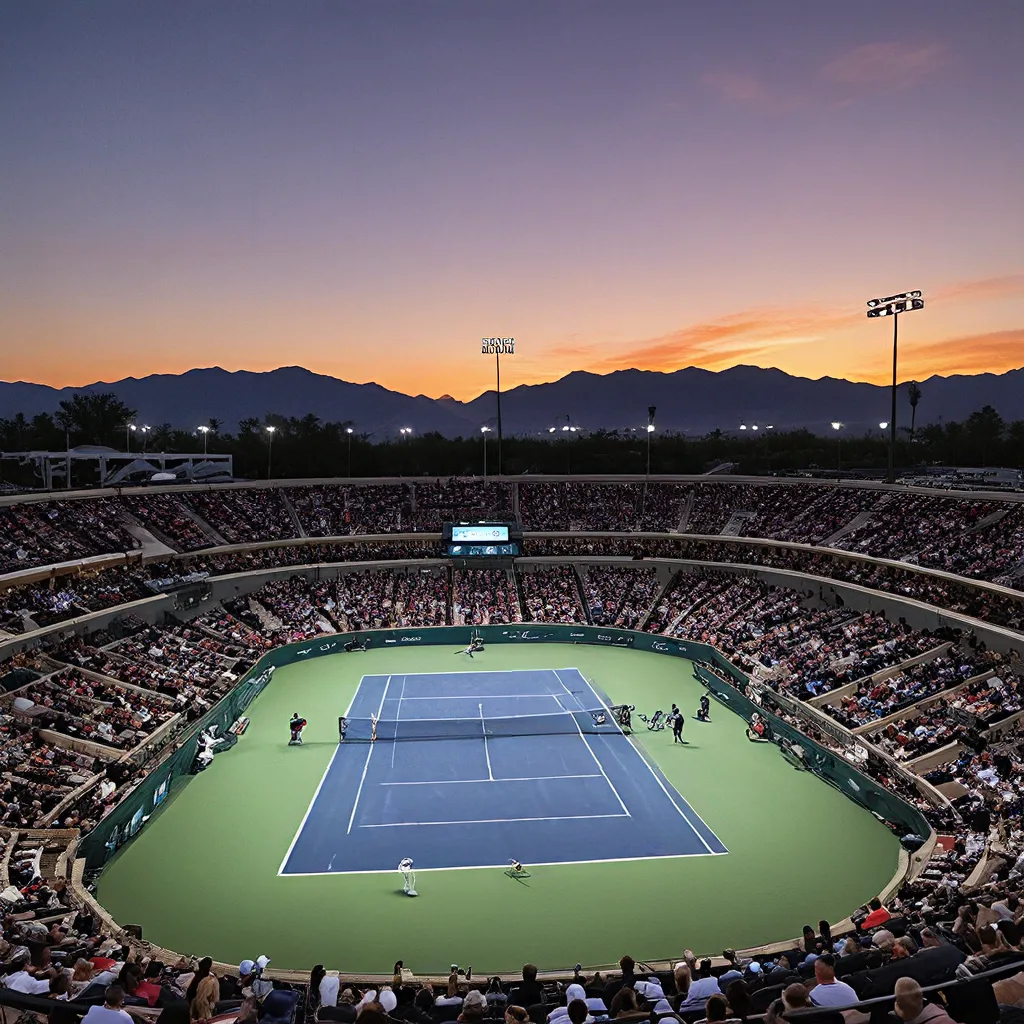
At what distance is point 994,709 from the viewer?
2456 cm

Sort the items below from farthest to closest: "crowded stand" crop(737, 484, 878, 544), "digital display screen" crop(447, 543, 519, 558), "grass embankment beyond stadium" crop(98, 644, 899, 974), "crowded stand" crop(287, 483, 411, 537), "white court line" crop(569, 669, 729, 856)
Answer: "crowded stand" crop(287, 483, 411, 537) → "digital display screen" crop(447, 543, 519, 558) → "crowded stand" crop(737, 484, 878, 544) → "white court line" crop(569, 669, 729, 856) → "grass embankment beyond stadium" crop(98, 644, 899, 974)

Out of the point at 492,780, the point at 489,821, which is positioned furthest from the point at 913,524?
the point at 489,821

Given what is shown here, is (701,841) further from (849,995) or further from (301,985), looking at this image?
(849,995)

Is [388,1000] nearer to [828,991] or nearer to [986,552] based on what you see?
[828,991]

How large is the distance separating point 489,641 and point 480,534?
8293 mm

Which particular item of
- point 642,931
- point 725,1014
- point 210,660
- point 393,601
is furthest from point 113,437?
point 725,1014

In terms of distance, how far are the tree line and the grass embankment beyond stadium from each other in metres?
62.5

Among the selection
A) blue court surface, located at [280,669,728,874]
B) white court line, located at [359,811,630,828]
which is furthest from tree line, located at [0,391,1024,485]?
white court line, located at [359,811,630,828]

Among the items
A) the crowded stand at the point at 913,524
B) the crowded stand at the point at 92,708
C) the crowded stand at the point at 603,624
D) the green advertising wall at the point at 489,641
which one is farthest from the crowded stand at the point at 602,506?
the crowded stand at the point at 92,708

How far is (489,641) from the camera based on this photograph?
46094mm

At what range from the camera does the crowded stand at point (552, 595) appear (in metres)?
48.3

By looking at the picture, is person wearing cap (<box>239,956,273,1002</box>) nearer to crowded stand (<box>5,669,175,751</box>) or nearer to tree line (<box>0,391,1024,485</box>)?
crowded stand (<box>5,669,175,751</box>)

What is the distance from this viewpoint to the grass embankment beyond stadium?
16.8 metres

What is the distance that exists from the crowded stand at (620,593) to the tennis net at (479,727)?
1484cm
